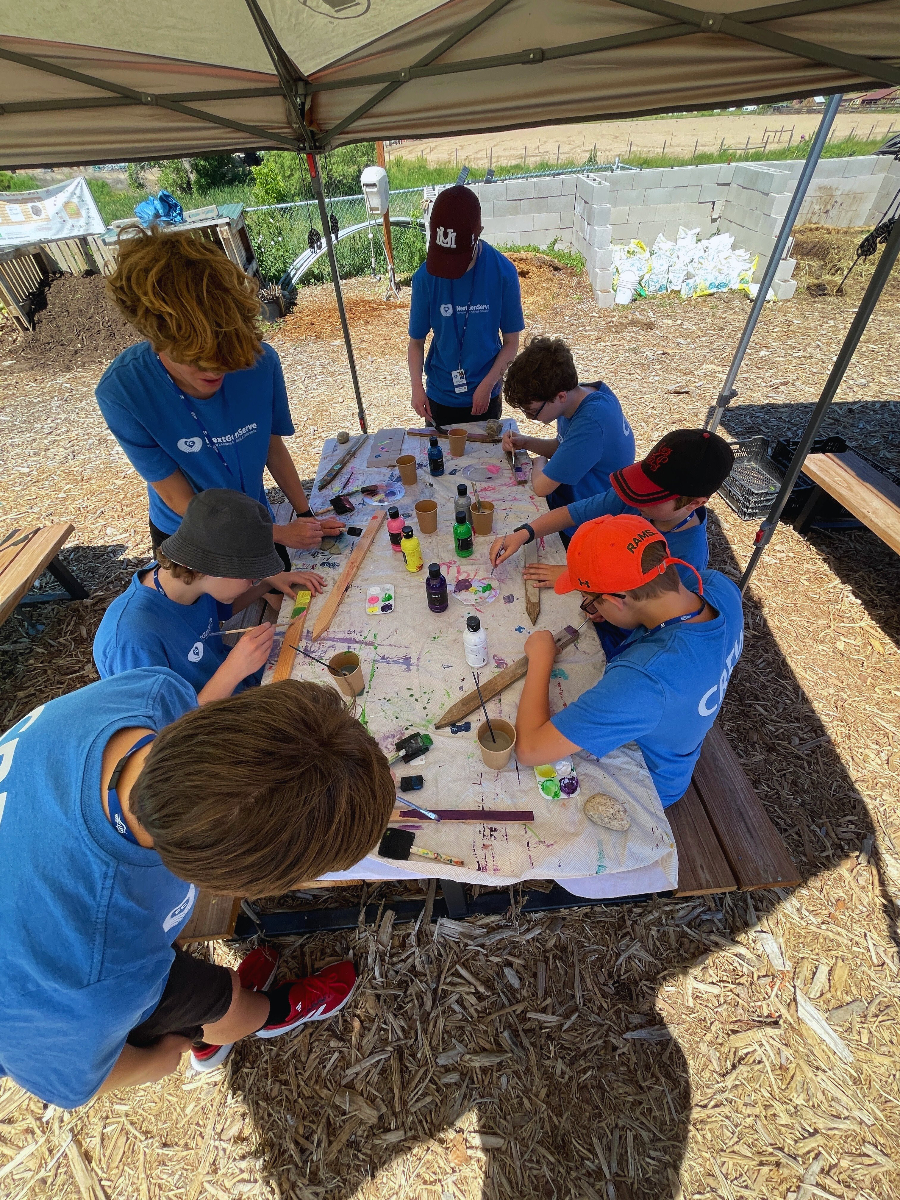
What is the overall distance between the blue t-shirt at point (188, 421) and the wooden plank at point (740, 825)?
8.73 feet

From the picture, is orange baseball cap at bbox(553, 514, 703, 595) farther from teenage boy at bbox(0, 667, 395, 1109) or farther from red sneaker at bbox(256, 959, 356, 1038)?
red sneaker at bbox(256, 959, 356, 1038)

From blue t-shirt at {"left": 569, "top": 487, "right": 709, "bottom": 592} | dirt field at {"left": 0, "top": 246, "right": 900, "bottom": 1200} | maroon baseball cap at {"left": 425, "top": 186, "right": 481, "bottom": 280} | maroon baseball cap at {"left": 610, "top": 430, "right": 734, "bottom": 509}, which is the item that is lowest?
dirt field at {"left": 0, "top": 246, "right": 900, "bottom": 1200}

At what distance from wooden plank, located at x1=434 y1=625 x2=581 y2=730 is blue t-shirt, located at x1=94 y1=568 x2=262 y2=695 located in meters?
1.06

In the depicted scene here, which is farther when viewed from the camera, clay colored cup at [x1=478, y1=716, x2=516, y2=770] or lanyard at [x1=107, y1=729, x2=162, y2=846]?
clay colored cup at [x1=478, y1=716, x2=516, y2=770]

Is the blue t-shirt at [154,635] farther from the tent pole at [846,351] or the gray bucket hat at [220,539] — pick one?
the tent pole at [846,351]

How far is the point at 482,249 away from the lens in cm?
375

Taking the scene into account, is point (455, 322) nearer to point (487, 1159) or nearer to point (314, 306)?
point (487, 1159)

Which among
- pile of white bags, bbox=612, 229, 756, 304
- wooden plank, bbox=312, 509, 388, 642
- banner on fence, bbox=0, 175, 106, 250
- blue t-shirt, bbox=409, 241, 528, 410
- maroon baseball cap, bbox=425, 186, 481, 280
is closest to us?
wooden plank, bbox=312, 509, 388, 642

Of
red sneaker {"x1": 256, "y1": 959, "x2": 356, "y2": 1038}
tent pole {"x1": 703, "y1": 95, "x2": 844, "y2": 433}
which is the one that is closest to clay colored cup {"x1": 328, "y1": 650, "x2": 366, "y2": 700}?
red sneaker {"x1": 256, "y1": 959, "x2": 356, "y2": 1038}

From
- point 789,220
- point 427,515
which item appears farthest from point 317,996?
point 789,220

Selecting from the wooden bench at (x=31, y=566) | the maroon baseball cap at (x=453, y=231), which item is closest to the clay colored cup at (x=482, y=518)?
the maroon baseball cap at (x=453, y=231)

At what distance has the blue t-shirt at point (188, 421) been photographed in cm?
248

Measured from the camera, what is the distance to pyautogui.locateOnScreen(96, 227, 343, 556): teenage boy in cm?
215

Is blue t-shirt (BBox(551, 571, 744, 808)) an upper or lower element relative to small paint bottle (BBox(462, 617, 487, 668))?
upper
